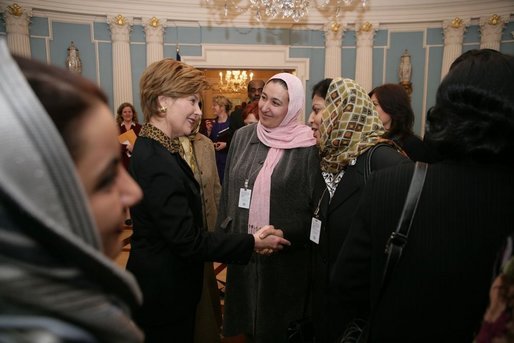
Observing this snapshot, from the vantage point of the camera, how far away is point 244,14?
8203 millimetres

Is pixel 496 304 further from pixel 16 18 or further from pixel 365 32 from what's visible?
pixel 365 32

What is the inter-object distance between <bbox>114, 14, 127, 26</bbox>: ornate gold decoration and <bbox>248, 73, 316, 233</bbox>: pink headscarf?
6443mm

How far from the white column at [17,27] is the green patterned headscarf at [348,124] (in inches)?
278

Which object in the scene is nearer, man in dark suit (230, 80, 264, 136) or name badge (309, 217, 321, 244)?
name badge (309, 217, 321, 244)

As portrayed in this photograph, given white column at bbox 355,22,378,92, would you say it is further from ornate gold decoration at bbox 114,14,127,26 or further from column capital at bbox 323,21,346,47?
ornate gold decoration at bbox 114,14,127,26

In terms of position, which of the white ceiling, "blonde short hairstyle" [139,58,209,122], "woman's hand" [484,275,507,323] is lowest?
"woman's hand" [484,275,507,323]

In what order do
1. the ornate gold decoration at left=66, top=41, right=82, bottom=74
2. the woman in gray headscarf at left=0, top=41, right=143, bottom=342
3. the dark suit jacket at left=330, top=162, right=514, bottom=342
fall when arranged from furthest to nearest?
the ornate gold decoration at left=66, top=41, right=82, bottom=74 → the dark suit jacket at left=330, top=162, right=514, bottom=342 → the woman in gray headscarf at left=0, top=41, right=143, bottom=342

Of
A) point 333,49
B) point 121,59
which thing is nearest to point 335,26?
point 333,49

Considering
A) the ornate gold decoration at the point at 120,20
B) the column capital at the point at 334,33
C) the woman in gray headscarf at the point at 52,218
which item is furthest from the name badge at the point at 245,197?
the column capital at the point at 334,33

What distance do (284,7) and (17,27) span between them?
5.01m

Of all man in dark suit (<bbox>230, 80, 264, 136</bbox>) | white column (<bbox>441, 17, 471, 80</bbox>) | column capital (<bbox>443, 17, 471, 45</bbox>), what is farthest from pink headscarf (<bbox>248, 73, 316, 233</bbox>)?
column capital (<bbox>443, 17, 471, 45</bbox>)

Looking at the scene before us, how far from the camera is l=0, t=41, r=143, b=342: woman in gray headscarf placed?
1.38 feet

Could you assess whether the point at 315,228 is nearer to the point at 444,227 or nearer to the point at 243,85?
the point at 444,227

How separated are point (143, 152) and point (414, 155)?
1879 millimetres
